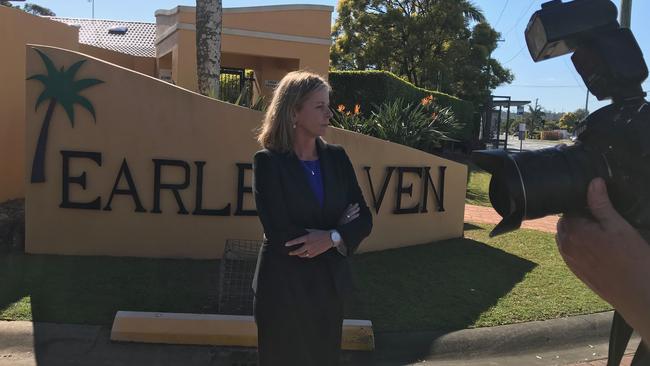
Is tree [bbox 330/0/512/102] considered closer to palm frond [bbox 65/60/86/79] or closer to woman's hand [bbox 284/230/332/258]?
→ palm frond [bbox 65/60/86/79]

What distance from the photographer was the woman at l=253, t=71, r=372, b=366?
2.53 m

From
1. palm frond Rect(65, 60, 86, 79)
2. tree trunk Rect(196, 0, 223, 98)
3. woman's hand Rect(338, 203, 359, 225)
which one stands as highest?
tree trunk Rect(196, 0, 223, 98)

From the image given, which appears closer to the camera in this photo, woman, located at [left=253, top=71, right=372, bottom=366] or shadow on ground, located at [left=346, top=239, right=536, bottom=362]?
woman, located at [left=253, top=71, right=372, bottom=366]

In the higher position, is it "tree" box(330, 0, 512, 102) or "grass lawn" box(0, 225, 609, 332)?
"tree" box(330, 0, 512, 102)

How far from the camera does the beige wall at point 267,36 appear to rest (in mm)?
12961

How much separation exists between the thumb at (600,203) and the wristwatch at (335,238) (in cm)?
152

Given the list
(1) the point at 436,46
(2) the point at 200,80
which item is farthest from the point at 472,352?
(1) the point at 436,46

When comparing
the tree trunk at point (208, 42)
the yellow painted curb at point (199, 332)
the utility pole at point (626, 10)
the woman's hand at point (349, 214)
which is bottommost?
the yellow painted curb at point (199, 332)

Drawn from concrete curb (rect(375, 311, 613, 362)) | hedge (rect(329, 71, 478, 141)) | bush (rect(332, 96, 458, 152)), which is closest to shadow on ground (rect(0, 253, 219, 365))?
concrete curb (rect(375, 311, 613, 362))

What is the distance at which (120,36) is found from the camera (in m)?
20.8

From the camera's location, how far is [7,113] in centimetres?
725

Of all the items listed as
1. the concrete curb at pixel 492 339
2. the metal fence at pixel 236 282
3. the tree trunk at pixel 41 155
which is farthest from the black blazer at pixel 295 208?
the tree trunk at pixel 41 155

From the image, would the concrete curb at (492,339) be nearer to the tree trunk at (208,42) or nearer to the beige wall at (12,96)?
the tree trunk at (208,42)

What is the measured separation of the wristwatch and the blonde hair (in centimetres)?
45
